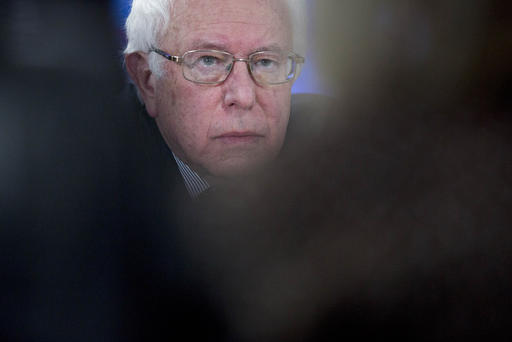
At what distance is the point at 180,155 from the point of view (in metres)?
0.65

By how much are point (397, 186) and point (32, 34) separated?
18.3 inches

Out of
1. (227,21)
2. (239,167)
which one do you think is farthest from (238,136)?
(227,21)

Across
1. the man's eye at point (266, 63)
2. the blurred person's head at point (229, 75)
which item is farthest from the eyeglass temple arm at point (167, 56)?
the man's eye at point (266, 63)

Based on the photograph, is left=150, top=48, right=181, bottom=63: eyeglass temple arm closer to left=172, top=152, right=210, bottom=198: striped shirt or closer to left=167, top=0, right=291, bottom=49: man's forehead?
left=167, top=0, right=291, bottom=49: man's forehead

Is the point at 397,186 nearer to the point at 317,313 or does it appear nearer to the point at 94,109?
the point at 317,313

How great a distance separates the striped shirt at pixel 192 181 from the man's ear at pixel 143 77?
93 mm

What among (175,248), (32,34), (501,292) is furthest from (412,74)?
(32,34)

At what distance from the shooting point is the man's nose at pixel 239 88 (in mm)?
579

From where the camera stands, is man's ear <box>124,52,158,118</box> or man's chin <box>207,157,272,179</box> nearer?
man's chin <box>207,157,272,179</box>

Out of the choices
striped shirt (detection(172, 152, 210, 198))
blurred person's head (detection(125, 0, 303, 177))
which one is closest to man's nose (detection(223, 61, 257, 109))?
blurred person's head (detection(125, 0, 303, 177))

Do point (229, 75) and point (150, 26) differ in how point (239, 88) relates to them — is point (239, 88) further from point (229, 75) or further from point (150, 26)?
point (150, 26)

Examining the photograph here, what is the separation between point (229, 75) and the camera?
0.59 meters

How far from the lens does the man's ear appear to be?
66cm

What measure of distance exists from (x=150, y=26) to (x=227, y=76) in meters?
0.15
